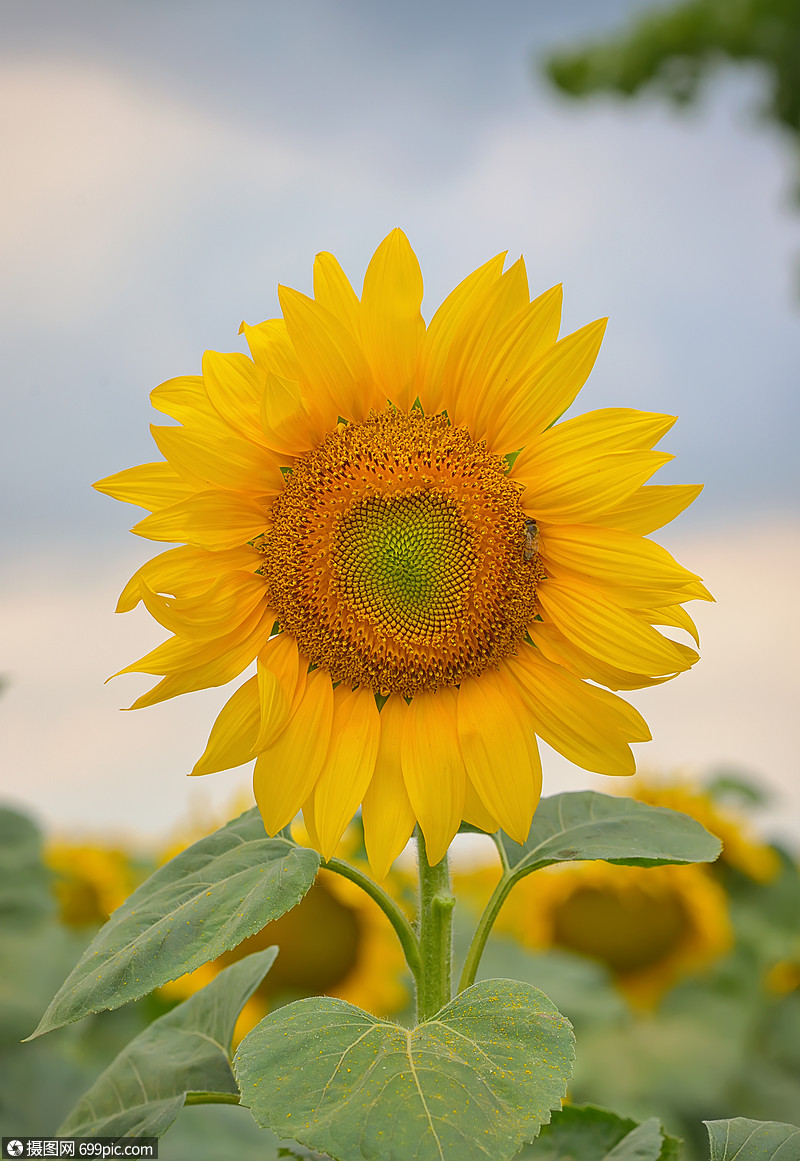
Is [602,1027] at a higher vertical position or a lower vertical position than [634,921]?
lower

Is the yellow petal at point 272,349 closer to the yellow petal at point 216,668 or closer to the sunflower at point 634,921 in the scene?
the yellow petal at point 216,668

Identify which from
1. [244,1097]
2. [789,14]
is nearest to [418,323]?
[244,1097]

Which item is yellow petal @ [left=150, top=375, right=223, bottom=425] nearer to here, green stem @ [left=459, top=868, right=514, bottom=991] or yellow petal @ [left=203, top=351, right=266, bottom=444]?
yellow petal @ [left=203, top=351, right=266, bottom=444]

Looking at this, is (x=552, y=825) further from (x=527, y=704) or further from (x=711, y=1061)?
(x=711, y=1061)

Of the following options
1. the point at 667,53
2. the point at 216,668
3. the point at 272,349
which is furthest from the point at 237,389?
the point at 667,53

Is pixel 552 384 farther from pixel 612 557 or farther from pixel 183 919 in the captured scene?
pixel 183 919

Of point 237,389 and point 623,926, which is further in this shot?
point 623,926

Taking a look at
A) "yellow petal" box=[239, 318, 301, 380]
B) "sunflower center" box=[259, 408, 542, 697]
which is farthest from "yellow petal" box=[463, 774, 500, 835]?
"yellow petal" box=[239, 318, 301, 380]
